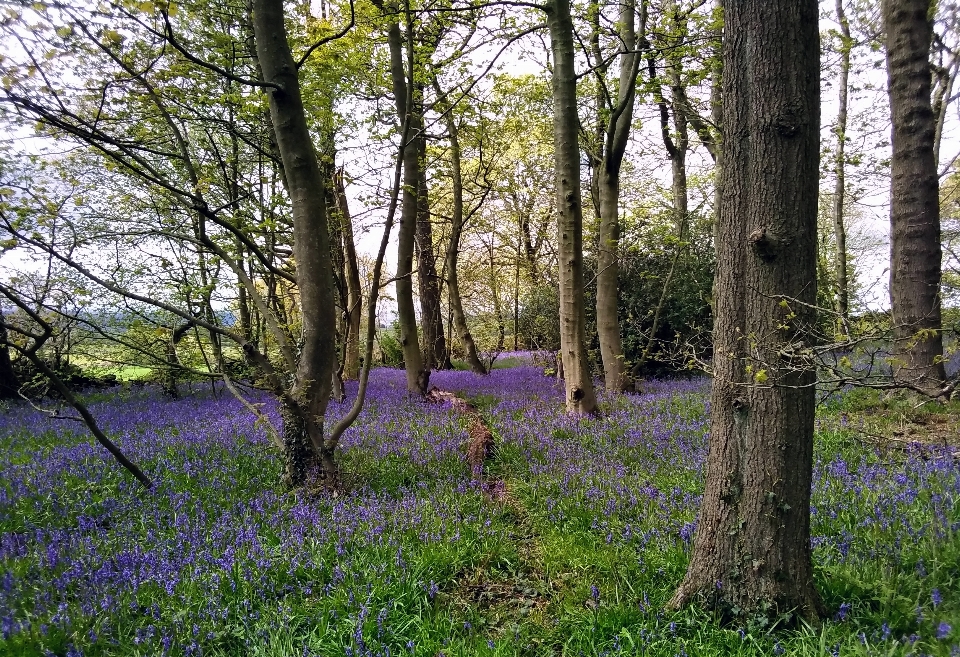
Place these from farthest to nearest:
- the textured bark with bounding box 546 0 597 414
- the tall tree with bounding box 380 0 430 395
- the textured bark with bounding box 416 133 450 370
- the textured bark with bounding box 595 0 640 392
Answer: the textured bark with bounding box 416 133 450 370
the tall tree with bounding box 380 0 430 395
the textured bark with bounding box 595 0 640 392
the textured bark with bounding box 546 0 597 414

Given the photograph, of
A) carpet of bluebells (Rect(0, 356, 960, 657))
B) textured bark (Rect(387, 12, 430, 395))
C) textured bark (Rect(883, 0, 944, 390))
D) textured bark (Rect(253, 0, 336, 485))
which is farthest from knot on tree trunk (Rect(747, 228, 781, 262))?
textured bark (Rect(387, 12, 430, 395))

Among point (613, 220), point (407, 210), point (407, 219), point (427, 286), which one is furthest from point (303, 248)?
point (427, 286)

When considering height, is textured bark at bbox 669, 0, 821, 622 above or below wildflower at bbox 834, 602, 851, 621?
above

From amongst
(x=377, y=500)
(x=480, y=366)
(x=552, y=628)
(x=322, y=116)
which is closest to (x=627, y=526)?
(x=552, y=628)

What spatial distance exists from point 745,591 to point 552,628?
1.08 meters

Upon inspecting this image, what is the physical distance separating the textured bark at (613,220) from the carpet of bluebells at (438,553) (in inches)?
122

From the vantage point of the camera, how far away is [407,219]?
9.05 metres

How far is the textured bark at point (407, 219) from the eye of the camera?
27.8ft

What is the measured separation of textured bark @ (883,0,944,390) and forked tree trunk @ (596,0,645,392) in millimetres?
3402

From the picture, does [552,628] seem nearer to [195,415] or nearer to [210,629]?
[210,629]

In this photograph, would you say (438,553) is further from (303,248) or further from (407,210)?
(407,210)

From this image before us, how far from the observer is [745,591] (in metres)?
2.57

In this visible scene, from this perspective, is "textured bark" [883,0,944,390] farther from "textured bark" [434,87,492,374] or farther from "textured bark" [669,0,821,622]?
"textured bark" [434,87,492,374]

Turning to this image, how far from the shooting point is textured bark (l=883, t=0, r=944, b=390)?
627 centimetres
